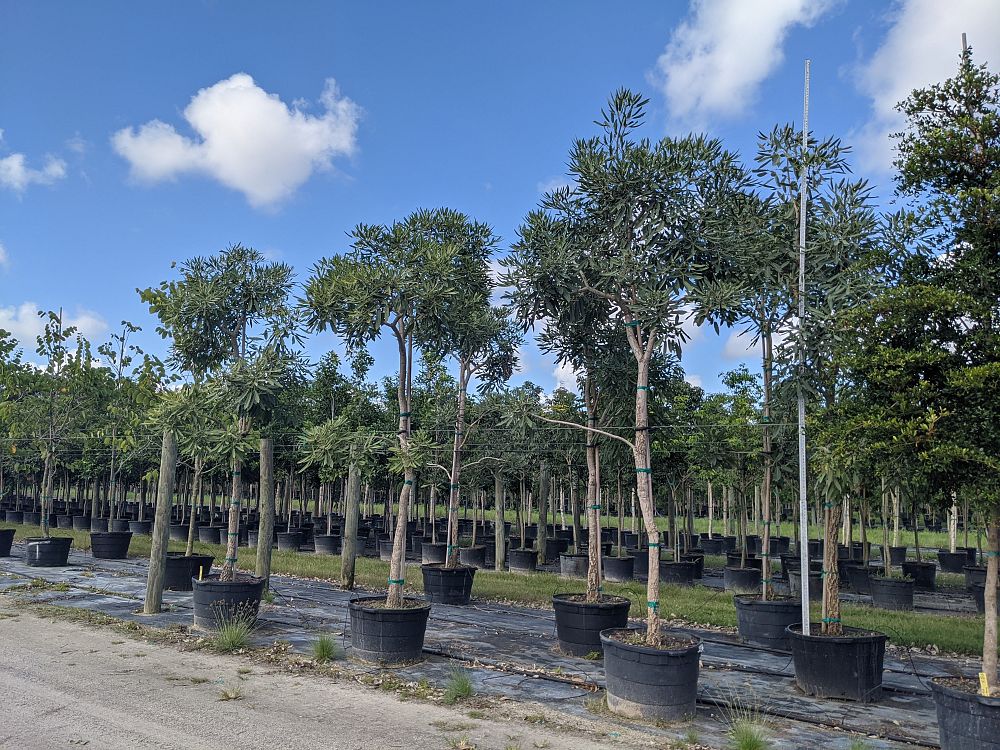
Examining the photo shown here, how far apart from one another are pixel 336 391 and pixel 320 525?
10088mm

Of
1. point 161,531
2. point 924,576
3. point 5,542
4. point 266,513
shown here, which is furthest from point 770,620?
point 5,542

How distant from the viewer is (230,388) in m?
9.88

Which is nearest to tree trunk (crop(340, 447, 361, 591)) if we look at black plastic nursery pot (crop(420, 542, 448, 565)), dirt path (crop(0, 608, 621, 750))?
black plastic nursery pot (crop(420, 542, 448, 565))

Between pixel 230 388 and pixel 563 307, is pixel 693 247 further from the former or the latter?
pixel 230 388

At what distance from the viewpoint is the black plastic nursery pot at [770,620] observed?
32.5 ft

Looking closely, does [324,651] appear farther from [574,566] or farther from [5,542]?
[5,542]

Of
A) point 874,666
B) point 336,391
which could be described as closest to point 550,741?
point 874,666

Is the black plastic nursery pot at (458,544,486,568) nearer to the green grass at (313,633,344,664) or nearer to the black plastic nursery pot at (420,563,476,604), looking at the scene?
the black plastic nursery pot at (420,563,476,604)

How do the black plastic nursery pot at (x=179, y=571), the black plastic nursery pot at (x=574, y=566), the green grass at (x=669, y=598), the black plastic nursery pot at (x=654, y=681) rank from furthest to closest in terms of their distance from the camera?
1. the black plastic nursery pot at (x=574, y=566)
2. the black plastic nursery pot at (x=179, y=571)
3. the green grass at (x=669, y=598)
4. the black plastic nursery pot at (x=654, y=681)

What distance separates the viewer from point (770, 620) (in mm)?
9953

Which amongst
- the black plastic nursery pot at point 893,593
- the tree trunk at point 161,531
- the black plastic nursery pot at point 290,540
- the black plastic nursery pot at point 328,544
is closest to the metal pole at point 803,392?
the black plastic nursery pot at point 893,593

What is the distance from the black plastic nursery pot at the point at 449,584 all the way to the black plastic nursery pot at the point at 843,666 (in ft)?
23.4

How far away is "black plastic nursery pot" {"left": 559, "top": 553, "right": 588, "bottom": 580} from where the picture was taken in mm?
17719

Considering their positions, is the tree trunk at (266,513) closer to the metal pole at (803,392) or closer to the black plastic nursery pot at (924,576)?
the metal pole at (803,392)
